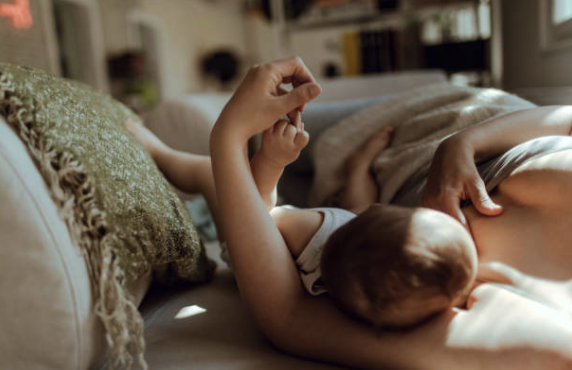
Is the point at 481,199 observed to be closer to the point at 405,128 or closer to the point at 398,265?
the point at 398,265

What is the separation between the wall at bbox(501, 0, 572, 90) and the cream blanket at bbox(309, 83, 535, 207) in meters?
0.69

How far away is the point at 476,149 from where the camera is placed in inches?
30.0

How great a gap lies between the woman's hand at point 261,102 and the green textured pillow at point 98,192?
0.18m

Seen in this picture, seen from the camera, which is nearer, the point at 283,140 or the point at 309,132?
the point at 283,140

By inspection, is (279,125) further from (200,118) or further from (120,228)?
(200,118)

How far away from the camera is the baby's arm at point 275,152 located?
2.19 ft

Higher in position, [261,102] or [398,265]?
[261,102]

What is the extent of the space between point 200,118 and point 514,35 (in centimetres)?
178

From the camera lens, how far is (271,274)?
590 millimetres

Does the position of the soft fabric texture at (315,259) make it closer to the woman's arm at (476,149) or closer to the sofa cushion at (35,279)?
the woman's arm at (476,149)

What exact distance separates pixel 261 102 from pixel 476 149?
43cm

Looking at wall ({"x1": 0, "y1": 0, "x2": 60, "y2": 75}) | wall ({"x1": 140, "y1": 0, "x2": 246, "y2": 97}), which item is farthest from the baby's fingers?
wall ({"x1": 140, "y1": 0, "x2": 246, "y2": 97})

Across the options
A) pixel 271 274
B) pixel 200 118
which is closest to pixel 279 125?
pixel 271 274

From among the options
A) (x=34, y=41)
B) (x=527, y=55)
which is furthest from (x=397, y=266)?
(x=34, y=41)
